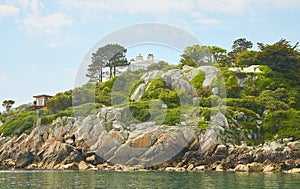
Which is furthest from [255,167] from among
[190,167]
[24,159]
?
→ [24,159]

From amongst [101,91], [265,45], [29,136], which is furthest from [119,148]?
[265,45]

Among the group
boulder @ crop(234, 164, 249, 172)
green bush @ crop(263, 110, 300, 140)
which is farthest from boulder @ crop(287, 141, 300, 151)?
green bush @ crop(263, 110, 300, 140)

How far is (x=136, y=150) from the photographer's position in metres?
49.5

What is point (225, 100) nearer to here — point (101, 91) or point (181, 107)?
point (181, 107)

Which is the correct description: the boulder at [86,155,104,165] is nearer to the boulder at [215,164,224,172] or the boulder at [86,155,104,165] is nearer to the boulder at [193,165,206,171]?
the boulder at [193,165,206,171]

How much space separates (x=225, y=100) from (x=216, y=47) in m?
31.0

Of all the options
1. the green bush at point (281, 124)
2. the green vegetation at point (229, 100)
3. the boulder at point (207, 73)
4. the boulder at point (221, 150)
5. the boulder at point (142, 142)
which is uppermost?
the boulder at point (207, 73)

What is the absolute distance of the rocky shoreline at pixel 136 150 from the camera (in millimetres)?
45812

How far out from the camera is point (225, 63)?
90.4 meters

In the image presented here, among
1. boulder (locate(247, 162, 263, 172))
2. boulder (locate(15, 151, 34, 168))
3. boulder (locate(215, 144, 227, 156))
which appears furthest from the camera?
boulder (locate(15, 151, 34, 168))

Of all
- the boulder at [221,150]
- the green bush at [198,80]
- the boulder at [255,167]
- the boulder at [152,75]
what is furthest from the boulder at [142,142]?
the boulder at [152,75]

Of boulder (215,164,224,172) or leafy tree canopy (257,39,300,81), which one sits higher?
leafy tree canopy (257,39,300,81)

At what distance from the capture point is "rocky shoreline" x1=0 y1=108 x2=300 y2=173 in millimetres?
45812

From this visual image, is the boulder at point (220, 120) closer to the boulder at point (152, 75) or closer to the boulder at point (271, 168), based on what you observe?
the boulder at point (271, 168)
